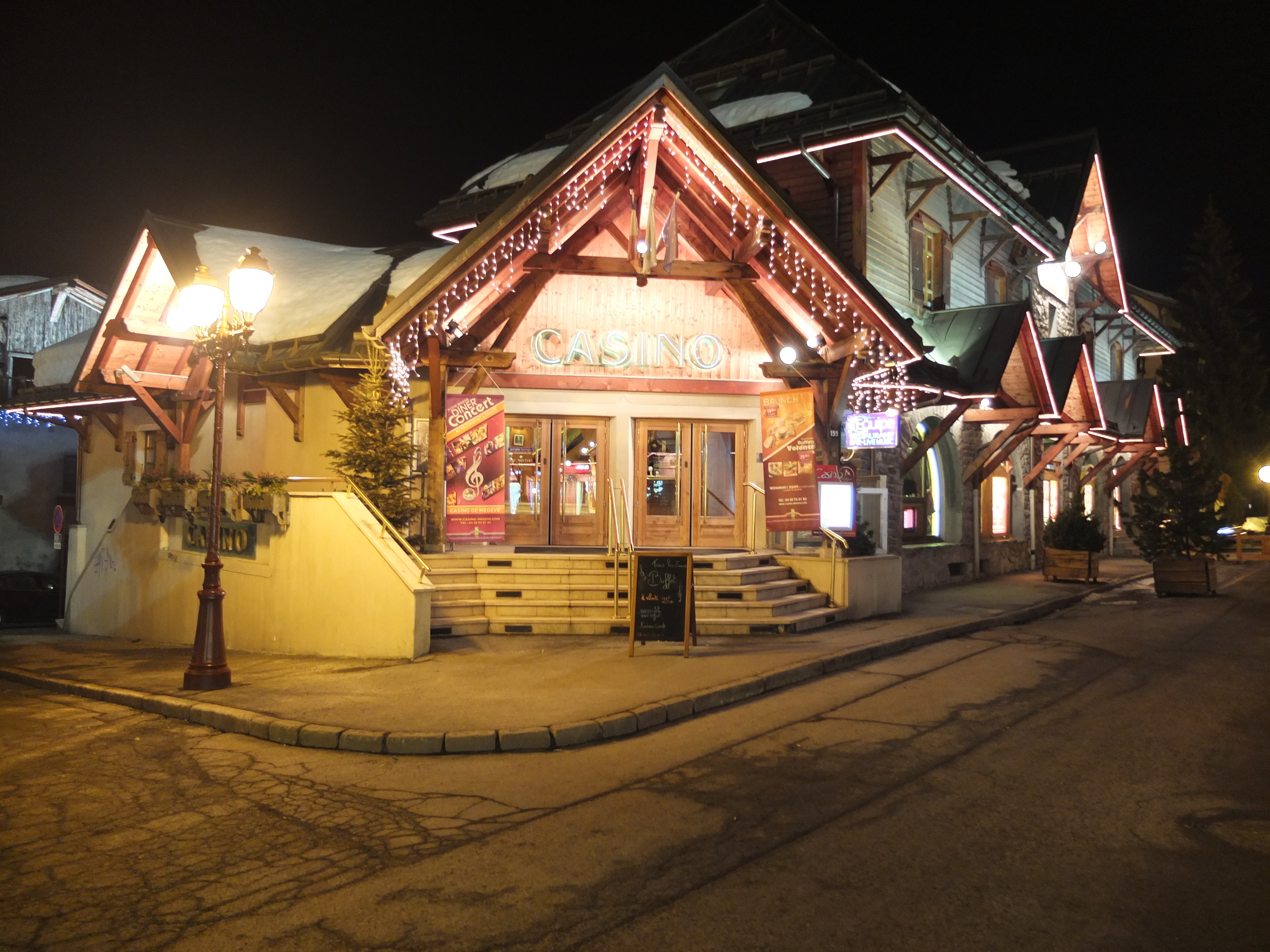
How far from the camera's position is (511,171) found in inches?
838

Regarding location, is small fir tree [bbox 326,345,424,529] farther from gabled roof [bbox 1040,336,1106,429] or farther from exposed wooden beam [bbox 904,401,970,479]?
gabled roof [bbox 1040,336,1106,429]

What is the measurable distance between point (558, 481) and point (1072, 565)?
1250 centimetres

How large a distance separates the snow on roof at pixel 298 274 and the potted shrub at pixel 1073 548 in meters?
16.0

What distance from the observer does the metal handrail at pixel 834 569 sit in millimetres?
14273

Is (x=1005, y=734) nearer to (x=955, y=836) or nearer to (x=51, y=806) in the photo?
(x=955, y=836)

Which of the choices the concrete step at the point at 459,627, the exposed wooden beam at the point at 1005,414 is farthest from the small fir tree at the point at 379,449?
the exposed wooden beam at the point at 1005,414

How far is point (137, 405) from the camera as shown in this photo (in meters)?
20.3

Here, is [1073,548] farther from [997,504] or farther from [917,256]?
[917,256]

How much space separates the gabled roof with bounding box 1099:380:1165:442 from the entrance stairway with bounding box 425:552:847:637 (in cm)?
1891

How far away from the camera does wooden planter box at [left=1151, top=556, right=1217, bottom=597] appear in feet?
63.1

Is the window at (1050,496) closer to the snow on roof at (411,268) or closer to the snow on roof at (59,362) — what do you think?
the snow on roof at (411,268)

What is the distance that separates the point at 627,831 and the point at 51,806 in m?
3.91

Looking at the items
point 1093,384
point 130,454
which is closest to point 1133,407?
point 1093,384

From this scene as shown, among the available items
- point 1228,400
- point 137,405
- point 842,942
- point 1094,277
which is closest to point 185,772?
point 842,942
